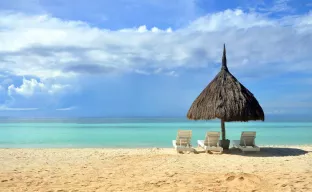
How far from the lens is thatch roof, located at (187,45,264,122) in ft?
31.0

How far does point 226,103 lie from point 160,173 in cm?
381

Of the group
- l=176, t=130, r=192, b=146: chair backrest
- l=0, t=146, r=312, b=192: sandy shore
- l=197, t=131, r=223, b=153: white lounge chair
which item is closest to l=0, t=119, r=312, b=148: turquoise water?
l=176, t=130, r=192, b=146: chair backrest

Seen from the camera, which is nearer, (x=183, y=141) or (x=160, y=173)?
(x=160, y=173)

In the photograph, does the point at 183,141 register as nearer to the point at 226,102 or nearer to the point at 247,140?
the point at 226,102

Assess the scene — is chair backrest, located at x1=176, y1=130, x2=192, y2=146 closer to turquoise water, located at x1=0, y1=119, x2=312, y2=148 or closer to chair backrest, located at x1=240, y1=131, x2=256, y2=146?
chair backrest, located at x1=240, y1=131, x2=256, y2=146

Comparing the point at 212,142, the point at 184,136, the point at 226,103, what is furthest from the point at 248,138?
the point at 184,136

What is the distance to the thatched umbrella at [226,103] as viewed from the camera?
31.1 feet

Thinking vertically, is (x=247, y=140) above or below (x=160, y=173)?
above

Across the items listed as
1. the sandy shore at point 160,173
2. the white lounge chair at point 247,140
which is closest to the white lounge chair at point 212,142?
the sandy shore at point 160,173

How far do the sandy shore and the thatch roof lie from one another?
110 cm

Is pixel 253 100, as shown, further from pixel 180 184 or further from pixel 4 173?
pixel 4 173

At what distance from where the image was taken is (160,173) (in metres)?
6.45

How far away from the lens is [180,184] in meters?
5.58

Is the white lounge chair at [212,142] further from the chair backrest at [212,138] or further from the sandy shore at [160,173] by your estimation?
the sandy shore at [160,173]
